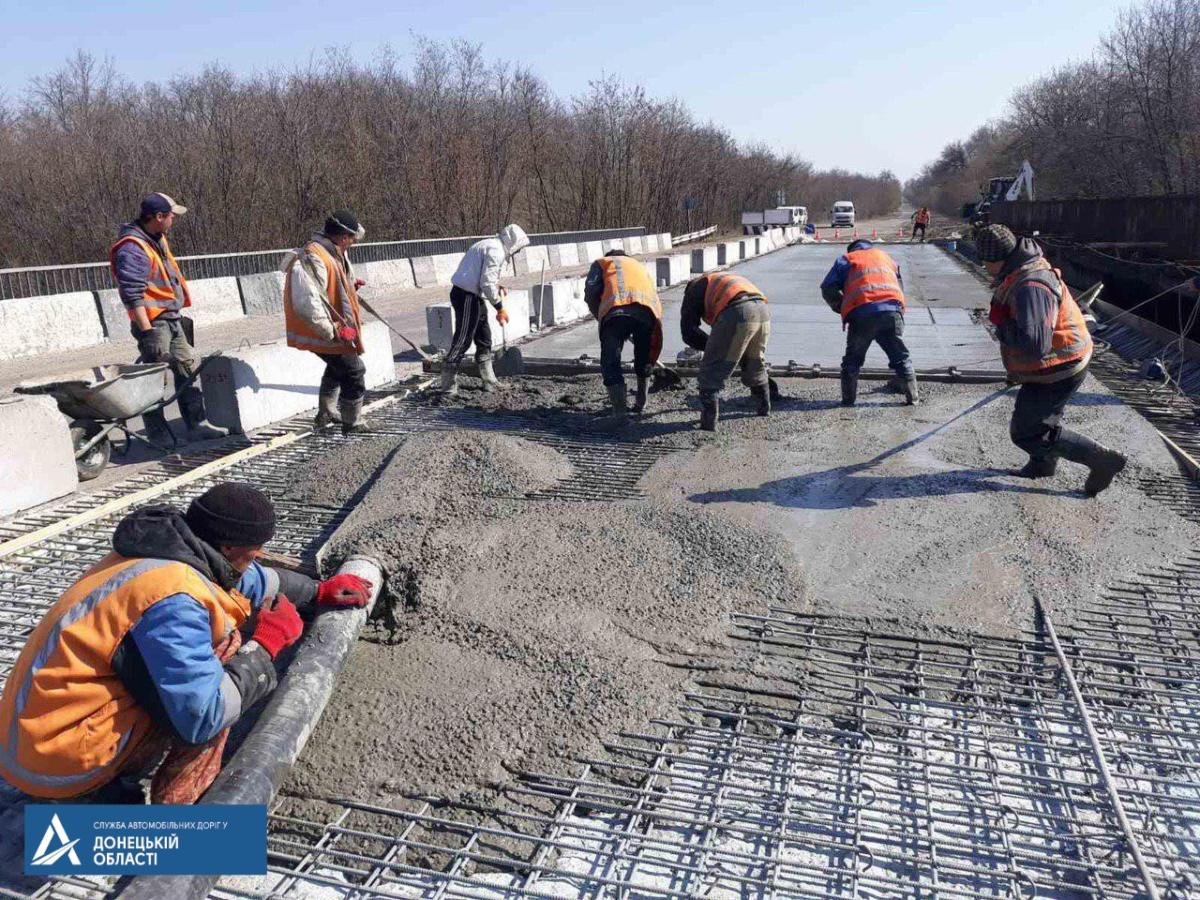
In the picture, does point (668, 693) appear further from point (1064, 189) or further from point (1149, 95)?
point (1064, 189)

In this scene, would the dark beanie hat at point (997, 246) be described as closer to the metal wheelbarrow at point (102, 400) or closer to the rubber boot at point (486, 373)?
the rubber boot at point (486, 373)

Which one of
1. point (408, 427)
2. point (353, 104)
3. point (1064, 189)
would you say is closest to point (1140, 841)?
point (408, 427)

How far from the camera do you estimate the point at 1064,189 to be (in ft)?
117

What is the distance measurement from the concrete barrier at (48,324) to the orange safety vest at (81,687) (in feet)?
34.3

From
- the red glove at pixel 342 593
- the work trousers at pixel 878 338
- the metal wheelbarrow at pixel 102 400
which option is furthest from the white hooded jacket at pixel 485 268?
the red glove at pixel 342 593

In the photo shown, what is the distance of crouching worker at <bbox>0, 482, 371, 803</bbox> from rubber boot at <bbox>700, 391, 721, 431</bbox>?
170 inches

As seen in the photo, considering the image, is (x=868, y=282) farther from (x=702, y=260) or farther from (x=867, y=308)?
(x=702, y=260)

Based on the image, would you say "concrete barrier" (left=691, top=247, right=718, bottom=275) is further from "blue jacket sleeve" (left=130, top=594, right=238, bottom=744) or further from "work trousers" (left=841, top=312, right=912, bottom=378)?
"blue jacket sleeve" (left=130, top=594, right=238, bottom=744)

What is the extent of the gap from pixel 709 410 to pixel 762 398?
624 mm

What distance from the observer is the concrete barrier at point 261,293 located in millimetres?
14766

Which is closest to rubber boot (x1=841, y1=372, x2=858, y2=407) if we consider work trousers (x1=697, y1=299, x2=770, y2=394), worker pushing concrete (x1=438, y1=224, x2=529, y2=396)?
work trousers (x1=697, y1=299, x2=770, y2=394)

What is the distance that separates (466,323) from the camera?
8109 millimetres

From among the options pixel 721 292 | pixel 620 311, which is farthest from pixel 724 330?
pixel 620 311

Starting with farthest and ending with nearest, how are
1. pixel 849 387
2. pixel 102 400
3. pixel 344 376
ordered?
pixel 849 387, pixel 344 376, pixel 102 400
